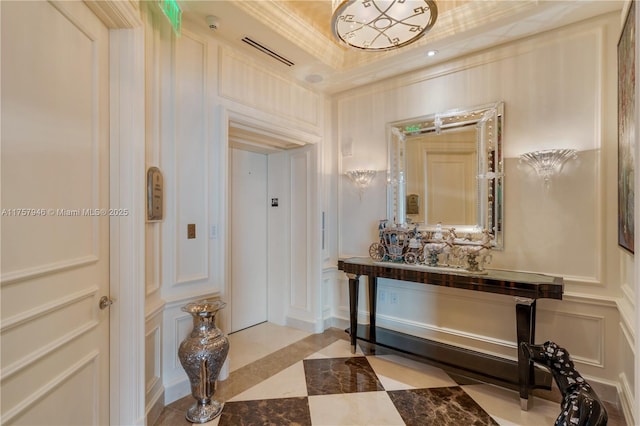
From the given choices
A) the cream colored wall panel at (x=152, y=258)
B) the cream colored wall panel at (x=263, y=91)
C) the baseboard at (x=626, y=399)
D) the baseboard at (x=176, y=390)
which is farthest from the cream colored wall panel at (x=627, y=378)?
the cream colored wall panel at (x=263, y=91)

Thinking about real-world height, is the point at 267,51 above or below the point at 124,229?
above

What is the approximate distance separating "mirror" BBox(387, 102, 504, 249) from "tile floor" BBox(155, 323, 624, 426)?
4.01ft

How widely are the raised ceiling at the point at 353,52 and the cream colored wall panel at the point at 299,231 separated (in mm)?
1008

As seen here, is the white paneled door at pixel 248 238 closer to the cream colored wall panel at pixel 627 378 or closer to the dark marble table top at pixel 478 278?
the dark marble table top at pixel 478 278

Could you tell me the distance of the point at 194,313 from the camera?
211 cm

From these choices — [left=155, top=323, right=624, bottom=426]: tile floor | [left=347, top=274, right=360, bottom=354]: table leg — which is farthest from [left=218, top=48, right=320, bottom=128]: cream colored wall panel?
[left=155, top=323, right=624, bottom=426]: tile floor

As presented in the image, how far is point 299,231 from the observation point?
374 centimetres

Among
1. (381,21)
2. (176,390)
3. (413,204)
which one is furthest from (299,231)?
(381,21)

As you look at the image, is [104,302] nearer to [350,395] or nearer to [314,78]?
[350,395]

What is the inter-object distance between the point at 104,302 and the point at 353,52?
3.00 meters

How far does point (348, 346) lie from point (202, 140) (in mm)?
2489

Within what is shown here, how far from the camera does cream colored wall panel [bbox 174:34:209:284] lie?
2340 mm

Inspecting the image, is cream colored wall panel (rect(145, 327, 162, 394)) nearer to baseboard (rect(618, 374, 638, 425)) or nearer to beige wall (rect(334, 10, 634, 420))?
beige wall (rect(334, 10, 634, 420))

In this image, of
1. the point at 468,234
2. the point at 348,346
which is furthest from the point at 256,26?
the point at 348,346
